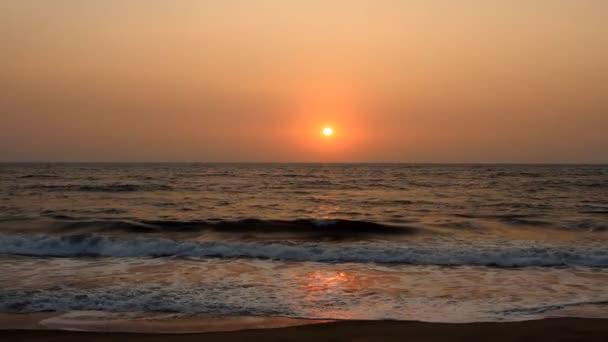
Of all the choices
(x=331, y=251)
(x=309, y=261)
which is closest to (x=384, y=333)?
(x=309, y=261)

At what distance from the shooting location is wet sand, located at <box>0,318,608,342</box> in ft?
22.4

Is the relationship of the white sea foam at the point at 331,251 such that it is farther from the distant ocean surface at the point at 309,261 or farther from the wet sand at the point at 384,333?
the wet sand at the point at 384,333

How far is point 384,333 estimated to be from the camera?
7066 millimetres

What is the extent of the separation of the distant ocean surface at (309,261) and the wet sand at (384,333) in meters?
0.57

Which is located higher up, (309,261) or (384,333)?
(384,333)

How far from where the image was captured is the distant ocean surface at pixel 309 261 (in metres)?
8.68

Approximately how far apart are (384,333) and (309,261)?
6.53m

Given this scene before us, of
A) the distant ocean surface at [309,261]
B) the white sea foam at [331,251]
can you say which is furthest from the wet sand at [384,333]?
the white sea foam at [331,251]

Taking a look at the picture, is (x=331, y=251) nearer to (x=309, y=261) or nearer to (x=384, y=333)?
(x=309, y=261)

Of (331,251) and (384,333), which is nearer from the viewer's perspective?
(384,333)

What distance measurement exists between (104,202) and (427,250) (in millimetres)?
20485

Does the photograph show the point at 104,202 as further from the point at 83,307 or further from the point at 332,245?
the point at 83,307

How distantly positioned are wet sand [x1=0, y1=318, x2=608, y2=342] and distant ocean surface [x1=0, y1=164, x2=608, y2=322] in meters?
0.57

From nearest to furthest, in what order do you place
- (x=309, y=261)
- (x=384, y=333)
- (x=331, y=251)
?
(x=384, y=333)
(x=309, y=261)
(x=331, y=251)
